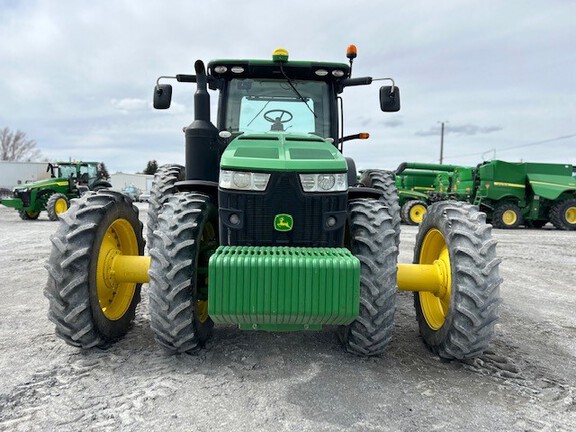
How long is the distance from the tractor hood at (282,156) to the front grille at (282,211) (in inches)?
3.4

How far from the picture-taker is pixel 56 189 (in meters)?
16.3

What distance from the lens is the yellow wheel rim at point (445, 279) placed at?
125 inches

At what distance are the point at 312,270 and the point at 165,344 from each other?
1.23 meters

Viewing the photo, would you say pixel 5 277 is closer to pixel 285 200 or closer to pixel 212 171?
pixel 212 171

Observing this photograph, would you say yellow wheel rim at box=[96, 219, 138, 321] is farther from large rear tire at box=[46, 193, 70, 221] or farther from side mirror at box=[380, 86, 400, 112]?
large rear tire at box=[46, 193, 70, 221]

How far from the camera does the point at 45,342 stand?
3.42 meters

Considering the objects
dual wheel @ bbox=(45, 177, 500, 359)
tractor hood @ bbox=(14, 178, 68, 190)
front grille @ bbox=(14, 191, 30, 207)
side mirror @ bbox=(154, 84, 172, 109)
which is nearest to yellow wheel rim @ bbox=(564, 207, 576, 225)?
dual wheel @ bbox=(45, 177, 500, 359)

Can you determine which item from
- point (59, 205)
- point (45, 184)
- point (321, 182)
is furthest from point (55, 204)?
point (321, 182)

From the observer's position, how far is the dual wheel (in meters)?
2.79

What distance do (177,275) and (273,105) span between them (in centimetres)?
221

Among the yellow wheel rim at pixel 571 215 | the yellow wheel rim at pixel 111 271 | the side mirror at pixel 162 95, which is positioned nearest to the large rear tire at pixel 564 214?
the yellow wheel rim at pixel 571 215

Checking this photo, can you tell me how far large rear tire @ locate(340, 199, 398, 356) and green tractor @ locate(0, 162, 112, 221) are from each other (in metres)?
13.8

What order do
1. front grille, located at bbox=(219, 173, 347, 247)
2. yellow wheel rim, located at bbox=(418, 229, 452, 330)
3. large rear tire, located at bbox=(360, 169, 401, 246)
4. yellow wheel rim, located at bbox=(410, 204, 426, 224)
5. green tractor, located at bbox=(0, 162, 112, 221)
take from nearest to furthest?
1. front grille, located at bbox=(219, 173, 347, 247)
2. yellow wheel rim, located at bbox=(418, 229, 452, 330)
3. large rear tire, located at bbox=(360, 169, 401, 246)
4. green tractor, located at bbox=(0, 162, 112, 221)
5. yellow wheel rim, located at bbox=(410, 204, 426, 224)

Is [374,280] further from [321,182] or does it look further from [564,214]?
[564,214]
